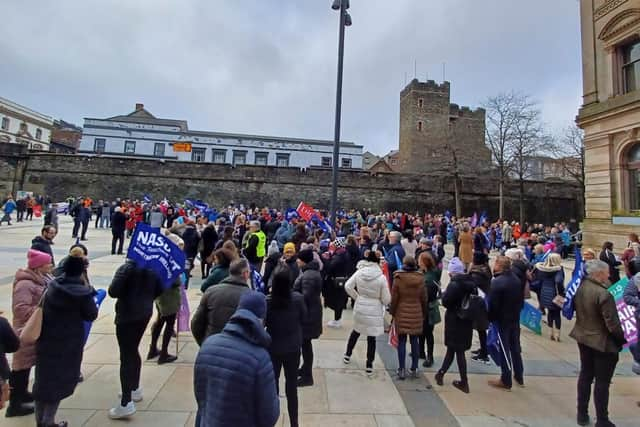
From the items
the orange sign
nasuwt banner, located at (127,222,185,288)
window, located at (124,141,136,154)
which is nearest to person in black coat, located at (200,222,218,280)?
nasuwt banner, located at (127,222,185,288)

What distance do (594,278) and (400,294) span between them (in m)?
2.04

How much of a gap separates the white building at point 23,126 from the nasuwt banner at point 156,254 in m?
54.5

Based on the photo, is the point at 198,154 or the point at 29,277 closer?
the point at 29,277

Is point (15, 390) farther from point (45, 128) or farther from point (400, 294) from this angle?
point (45, 128)

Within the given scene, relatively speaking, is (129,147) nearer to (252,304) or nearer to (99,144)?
(99,144)

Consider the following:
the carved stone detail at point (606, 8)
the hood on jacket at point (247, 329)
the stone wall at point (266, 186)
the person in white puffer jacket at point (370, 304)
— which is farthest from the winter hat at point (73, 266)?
the stone wall at point (266, 186)

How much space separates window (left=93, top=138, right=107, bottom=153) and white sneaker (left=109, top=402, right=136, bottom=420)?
48.6 metres

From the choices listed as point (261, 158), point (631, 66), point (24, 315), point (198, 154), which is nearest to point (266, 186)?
point (261, 158)

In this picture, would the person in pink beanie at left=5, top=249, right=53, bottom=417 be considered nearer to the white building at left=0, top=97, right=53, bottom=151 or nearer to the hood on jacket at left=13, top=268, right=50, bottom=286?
the hood on jacket at left=13, top=268, right=50, bottom=286

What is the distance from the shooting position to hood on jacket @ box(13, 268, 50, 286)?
10.3 feet

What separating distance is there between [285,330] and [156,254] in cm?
177

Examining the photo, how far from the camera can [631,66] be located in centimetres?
1495

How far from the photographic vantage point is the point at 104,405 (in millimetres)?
3422

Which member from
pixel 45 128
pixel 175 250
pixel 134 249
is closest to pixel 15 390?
pixel 134 249
